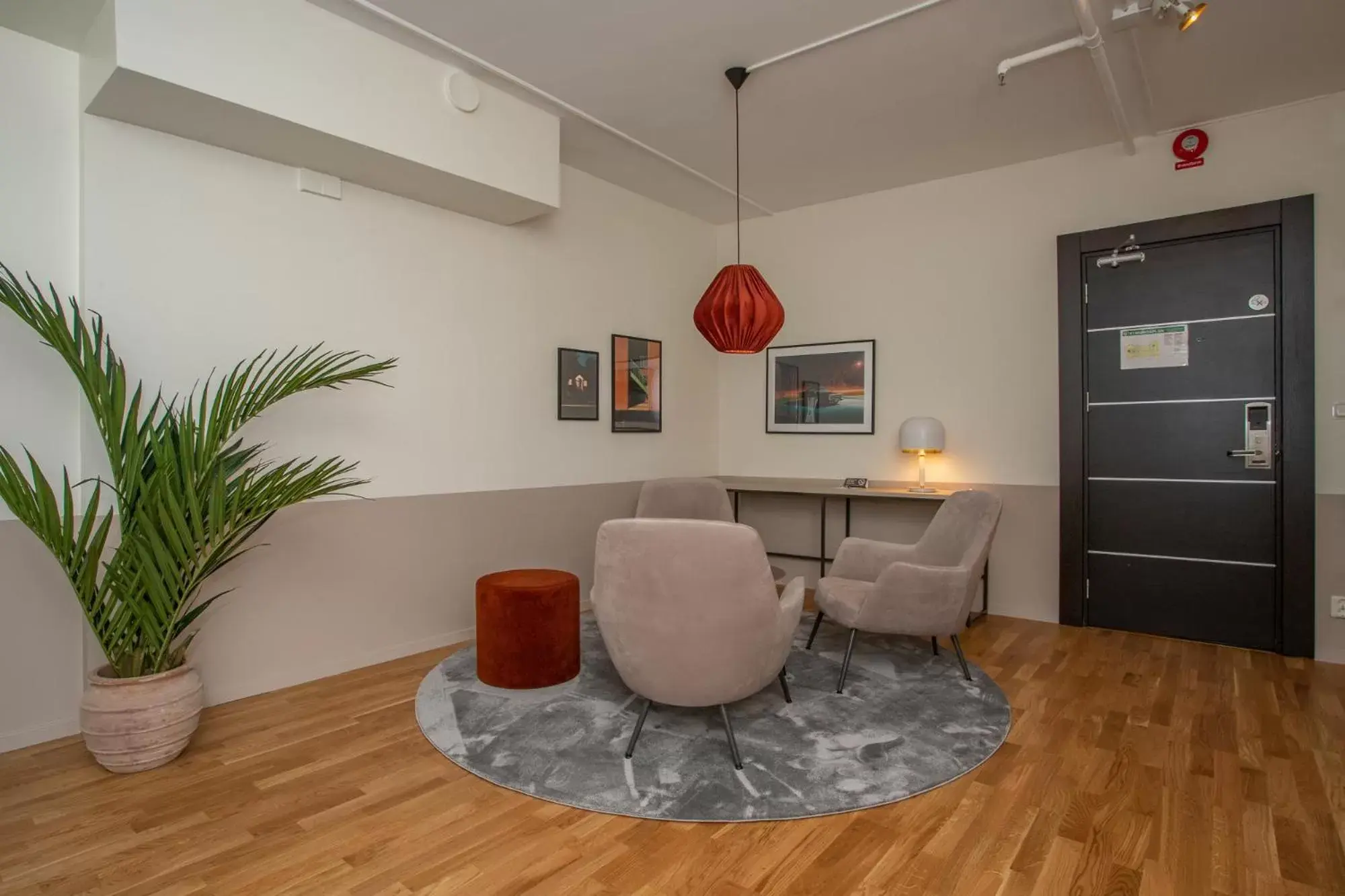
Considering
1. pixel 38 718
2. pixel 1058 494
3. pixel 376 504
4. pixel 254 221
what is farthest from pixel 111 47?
pixel 1058 494

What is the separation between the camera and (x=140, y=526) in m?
2.72

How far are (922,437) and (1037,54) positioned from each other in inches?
95.6

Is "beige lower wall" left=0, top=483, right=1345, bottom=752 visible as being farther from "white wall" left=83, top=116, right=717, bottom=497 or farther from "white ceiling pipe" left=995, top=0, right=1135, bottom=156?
"white ceiling pipe" left=995, top=0, right=1135, bottom=156

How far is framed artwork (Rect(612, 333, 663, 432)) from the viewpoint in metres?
5.43

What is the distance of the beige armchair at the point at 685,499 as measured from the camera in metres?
4.80

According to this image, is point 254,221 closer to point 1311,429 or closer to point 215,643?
point 215,643

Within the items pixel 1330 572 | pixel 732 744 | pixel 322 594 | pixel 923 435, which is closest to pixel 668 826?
pixel 732 744

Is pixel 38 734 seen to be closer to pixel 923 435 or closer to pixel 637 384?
pixel 637 384

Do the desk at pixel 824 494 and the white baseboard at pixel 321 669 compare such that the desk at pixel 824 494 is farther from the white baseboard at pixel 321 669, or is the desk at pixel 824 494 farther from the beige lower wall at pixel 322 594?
the white baseboard at pixel 321 669

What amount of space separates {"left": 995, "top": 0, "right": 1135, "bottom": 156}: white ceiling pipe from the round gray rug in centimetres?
304

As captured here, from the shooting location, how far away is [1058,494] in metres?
4.80

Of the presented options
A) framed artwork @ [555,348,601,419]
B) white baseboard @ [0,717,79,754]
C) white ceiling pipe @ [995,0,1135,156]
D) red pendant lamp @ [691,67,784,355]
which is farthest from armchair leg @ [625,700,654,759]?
white ceiling pipe @ [995,0,1135,156]

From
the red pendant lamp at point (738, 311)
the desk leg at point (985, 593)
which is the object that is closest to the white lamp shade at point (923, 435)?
the desk leg at point (985, 593)

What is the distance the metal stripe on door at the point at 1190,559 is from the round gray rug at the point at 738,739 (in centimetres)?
158
